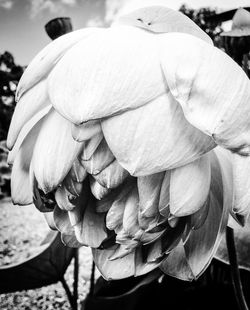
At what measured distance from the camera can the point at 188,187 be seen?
5.3 inches

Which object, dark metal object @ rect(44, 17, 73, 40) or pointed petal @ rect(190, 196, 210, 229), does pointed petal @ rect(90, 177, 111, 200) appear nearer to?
pointed petal @ rect(190, 196, 210, 229)

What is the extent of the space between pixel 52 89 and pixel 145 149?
0.04 m

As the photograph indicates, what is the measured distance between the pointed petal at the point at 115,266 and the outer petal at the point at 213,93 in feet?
0.32

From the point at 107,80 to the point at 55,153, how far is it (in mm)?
42

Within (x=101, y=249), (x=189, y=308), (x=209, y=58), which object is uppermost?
(x=209, y=58)

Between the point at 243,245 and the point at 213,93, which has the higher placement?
the point at 213,93

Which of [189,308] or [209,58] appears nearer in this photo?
[209,58]

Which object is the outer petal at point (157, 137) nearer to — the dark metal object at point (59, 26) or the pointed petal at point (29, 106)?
the pointed petal at point (29, 106)

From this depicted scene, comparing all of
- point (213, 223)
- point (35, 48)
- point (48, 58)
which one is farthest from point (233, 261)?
point (35, 48)

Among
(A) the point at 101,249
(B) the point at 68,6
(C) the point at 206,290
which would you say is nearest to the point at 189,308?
(C) the point at 206,290

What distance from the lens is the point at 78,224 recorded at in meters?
0.18

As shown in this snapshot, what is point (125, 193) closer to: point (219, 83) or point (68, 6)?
point (219, 83)

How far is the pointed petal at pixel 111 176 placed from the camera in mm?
153

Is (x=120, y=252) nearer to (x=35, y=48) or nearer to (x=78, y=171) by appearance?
(x=78, y=171)
